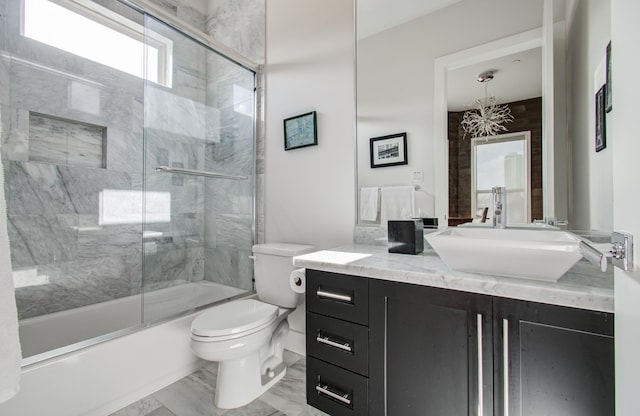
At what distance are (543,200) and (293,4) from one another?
2.05 meters

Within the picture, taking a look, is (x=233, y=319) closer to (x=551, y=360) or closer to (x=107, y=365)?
(x=107, y=365)

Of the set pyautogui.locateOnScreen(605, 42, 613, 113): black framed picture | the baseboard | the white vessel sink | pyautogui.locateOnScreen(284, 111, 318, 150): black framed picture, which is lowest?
the baseboard

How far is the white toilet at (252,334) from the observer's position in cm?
134

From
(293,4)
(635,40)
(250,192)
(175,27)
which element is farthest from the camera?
(250,192)

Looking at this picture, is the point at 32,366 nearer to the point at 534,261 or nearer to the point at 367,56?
the point at 534,261

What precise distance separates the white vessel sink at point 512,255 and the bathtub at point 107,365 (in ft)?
5.19

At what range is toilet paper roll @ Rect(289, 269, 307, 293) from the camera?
1459 mm

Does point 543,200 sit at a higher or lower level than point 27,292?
higher

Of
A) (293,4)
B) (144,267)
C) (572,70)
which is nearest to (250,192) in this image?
(144,267)

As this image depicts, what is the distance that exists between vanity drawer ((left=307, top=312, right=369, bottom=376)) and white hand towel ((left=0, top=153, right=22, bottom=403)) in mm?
938

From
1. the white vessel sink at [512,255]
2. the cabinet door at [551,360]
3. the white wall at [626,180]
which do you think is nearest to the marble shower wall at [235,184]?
the white vessel sink at [512,255]

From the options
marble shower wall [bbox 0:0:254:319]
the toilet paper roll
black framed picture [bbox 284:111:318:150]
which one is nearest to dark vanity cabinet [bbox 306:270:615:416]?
the toilet paper roll

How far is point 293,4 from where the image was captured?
2053 mm

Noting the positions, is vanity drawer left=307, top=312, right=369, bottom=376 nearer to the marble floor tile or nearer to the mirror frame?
the marble floor tile
